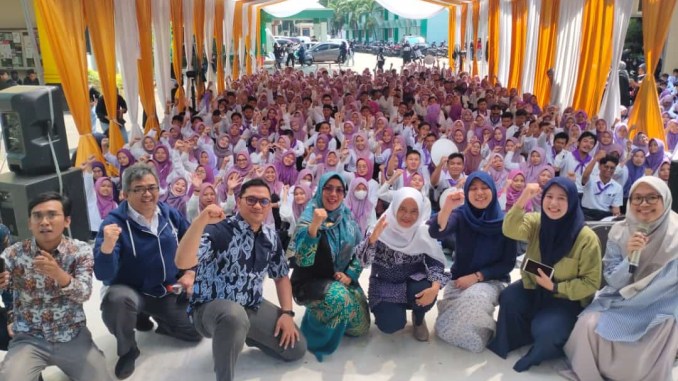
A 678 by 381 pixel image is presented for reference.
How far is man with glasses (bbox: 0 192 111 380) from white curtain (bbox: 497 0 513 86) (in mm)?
11037

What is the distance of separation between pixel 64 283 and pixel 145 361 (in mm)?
750

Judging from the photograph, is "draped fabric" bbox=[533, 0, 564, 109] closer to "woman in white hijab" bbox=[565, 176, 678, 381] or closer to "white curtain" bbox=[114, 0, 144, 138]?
"white curtain" bbox=[114, 0, 144, 138]

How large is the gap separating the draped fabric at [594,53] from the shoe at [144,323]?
6.60 m

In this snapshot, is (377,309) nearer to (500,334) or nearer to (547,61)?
(500,334)

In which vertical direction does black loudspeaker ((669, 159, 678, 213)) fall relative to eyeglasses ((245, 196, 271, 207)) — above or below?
below

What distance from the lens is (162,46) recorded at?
8.12 metres

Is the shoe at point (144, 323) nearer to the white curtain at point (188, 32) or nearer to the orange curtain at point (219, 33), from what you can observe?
the white curtain at point (188, 32)

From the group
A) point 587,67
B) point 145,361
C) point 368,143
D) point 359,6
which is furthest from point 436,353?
point 359,6

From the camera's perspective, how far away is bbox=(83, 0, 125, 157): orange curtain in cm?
558

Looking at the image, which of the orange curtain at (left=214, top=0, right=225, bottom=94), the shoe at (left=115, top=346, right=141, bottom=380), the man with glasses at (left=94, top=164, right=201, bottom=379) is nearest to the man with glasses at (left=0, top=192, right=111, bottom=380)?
the man with glasses at (left=94, top=164, right=201, bottom=379)

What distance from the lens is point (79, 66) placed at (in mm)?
5246

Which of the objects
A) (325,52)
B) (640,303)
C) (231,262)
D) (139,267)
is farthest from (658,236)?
(325,52)

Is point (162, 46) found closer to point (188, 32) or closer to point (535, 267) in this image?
point (188, 32)

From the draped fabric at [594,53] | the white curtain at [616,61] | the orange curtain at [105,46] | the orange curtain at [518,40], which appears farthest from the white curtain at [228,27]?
the white curtain at [616,61]
